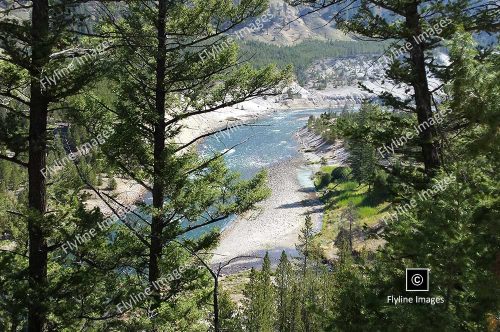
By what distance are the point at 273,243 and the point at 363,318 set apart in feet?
143

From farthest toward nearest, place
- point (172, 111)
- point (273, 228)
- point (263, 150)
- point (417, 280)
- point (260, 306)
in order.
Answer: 1. point (263, 150)
2. point (273, 228)
3. point (260, 306)
4. point (172, 111)
5. point (417, 280)

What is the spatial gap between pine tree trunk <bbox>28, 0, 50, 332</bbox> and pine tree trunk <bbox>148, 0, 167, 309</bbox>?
2.64 meters

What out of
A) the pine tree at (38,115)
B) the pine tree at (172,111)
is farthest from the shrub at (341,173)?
the pine tree at (38,115)

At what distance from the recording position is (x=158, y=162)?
32.7 feet

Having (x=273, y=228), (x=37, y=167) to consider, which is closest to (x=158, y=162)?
(x=37, y=167)

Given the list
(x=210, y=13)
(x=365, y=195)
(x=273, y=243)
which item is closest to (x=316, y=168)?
(x=365, y=195)

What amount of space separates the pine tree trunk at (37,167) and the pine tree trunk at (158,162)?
104 inches

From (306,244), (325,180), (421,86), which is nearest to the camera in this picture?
(421,86)

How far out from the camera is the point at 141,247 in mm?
10023

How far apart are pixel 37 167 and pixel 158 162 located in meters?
3.08

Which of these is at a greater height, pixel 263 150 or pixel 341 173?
pixel 263 150

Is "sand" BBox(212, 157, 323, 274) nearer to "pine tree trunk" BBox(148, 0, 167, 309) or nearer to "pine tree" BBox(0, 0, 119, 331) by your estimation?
"pine tree trunk" BBox(148, 0, 167, 309)

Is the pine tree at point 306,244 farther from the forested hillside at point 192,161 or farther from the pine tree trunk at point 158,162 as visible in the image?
the pine tree trunk at point 158,162

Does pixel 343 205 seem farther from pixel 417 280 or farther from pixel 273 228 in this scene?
pixel 417 280
